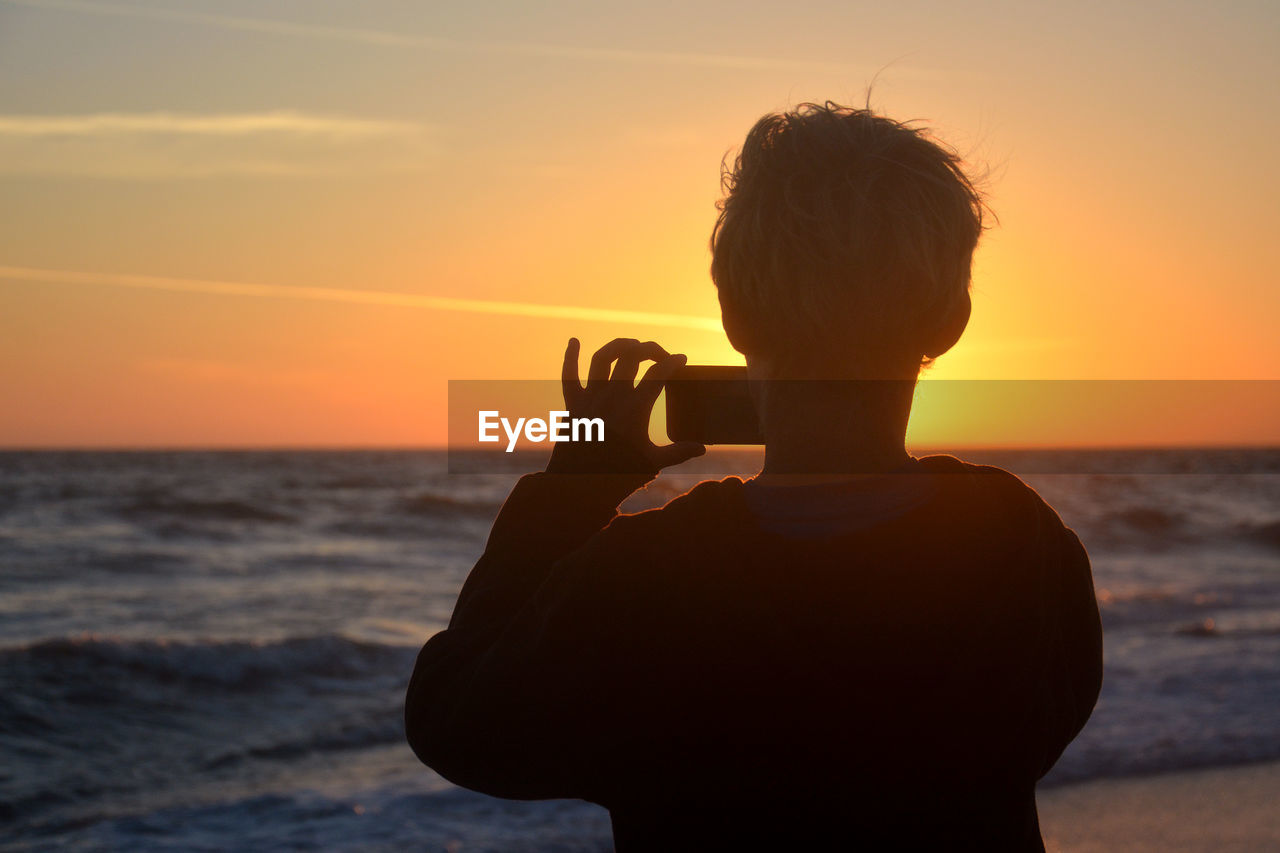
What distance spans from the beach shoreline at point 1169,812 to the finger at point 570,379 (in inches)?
208

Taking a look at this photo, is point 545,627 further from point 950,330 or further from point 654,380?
point 950,330

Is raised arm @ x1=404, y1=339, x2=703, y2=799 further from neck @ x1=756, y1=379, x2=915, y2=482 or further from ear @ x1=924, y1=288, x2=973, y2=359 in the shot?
ear @ x1=924, y1=288, x2=973, y2=359

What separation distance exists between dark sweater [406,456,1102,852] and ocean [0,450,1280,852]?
4.87m

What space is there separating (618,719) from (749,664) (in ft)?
0.47

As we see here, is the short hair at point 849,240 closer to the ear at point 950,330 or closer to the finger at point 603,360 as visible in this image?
the ear at point 950,330

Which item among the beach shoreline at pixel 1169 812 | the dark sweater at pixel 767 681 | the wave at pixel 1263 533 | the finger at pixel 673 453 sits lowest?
the wave at pixel 1263 533

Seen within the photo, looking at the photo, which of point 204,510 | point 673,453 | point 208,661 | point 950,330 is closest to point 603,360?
point 673,453

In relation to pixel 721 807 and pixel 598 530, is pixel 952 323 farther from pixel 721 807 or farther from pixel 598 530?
pixel 721 807

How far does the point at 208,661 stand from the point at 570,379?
10.3 meters

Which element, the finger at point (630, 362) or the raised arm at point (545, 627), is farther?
the finger at point (630, 362)

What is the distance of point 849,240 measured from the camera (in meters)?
1.12


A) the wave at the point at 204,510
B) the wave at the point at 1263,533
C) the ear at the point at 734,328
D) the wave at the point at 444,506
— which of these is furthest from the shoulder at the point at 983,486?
the wave at the point at 444,506

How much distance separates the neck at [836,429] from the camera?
115 centimetres

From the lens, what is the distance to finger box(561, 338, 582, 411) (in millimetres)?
1232
